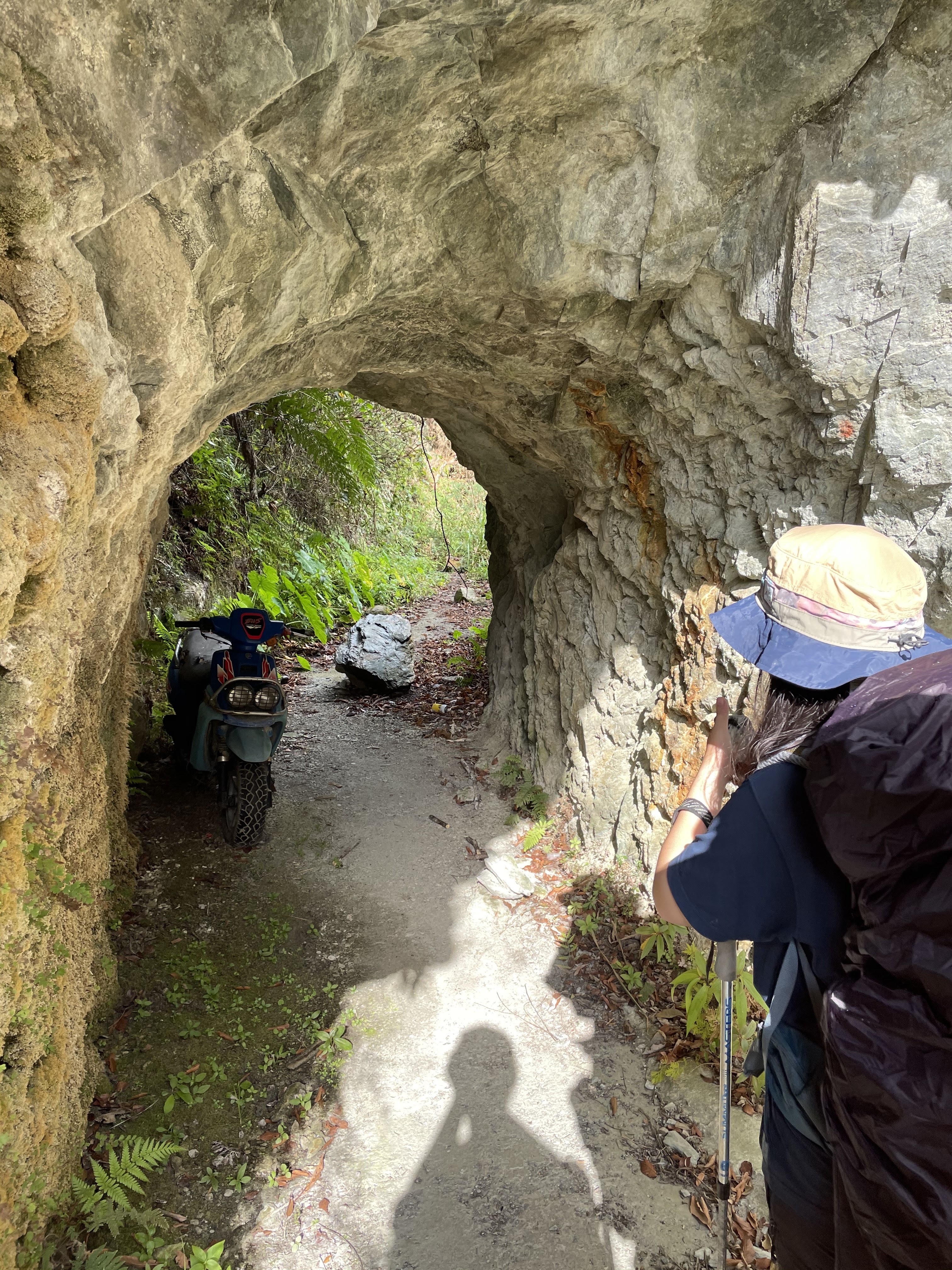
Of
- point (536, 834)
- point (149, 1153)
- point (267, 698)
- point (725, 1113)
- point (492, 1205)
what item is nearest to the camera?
point (725, 1113)

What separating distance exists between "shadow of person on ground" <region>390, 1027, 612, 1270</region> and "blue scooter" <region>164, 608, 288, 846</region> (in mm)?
2549

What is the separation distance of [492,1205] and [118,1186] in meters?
1.55

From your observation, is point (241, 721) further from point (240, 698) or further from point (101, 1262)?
point (101, 1262)

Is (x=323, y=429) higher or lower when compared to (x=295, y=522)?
higher

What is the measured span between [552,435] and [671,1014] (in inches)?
165

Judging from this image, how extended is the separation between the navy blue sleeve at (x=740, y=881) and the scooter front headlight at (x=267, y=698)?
13.4 feet

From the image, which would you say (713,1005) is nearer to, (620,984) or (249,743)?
(620,984)

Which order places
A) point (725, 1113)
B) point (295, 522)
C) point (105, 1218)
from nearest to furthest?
point (725, 1113) → point (105, 1218) → point (295, 522)

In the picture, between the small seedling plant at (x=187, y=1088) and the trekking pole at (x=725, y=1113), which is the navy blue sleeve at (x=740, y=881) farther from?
the small seedling plant at (x=187, y=1088)

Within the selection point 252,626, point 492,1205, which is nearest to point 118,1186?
point 492,1205

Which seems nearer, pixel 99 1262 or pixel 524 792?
pixel 99 1262

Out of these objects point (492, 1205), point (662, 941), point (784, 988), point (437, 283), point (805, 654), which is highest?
point (437, 283)

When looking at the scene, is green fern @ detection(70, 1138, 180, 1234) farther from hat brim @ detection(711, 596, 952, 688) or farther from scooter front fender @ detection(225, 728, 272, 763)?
hat brim @ detection(711, 596, 952, 688)

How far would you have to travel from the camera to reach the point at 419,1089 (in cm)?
375
